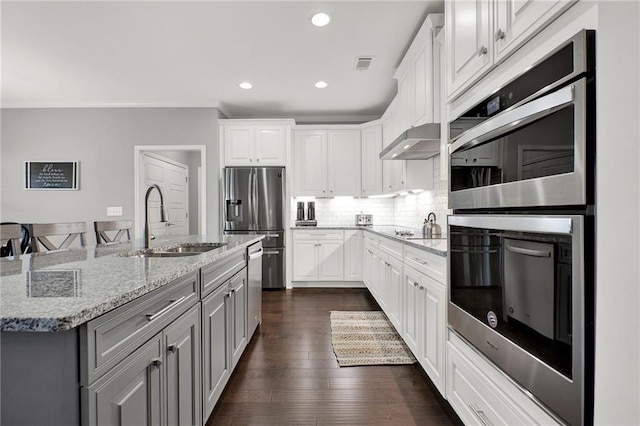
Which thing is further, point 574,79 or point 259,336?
point 259,336

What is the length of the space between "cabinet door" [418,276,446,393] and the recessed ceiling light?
7.15ft

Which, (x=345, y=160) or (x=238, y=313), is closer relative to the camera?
(x=238, y=313)

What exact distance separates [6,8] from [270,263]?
3614 millimetres

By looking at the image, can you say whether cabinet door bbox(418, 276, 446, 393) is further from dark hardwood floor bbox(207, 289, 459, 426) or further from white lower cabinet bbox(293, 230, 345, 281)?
white lower cabinet bbox(293, 230, 345, 281)

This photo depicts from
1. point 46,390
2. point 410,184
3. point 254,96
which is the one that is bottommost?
point 46,390

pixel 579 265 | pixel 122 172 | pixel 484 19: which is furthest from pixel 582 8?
pixel 122 172

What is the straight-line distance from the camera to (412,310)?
7.29 feet

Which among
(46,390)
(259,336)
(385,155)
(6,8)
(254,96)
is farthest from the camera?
(254,96)

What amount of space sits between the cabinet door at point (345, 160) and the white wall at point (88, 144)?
171 centimetres

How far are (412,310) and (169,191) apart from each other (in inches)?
206

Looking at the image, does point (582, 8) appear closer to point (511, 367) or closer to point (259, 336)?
point (511, 367)

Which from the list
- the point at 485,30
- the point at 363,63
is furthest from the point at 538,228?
the point at 363,63

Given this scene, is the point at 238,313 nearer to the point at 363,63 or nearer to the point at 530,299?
the point at 530,299

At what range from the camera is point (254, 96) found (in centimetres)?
438
